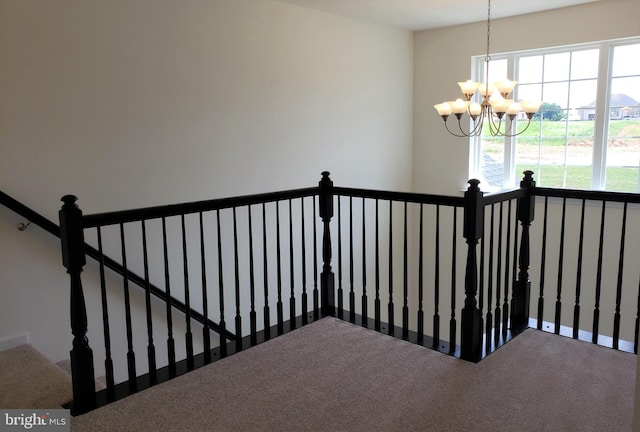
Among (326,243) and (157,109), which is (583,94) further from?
(157,109)

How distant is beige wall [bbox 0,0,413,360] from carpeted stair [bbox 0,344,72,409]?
268mm

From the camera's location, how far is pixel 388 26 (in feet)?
18.7

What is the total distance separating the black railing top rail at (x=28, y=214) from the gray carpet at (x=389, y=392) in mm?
1318

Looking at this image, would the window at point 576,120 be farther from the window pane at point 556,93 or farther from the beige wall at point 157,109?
the beige wall at point 157,109

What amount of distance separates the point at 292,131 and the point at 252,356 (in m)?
2.47

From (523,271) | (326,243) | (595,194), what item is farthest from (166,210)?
(595,194)

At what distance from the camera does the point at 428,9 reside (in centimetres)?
493

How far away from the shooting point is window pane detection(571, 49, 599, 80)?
195 inches

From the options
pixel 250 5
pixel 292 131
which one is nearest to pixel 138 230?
pixel 292 131

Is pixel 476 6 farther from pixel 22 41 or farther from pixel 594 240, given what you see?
pixel 22 41

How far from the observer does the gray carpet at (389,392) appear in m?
2.21

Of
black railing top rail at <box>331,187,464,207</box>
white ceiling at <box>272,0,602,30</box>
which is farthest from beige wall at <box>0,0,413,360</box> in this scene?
black railing top rail at <box>331,187,464,207</box>

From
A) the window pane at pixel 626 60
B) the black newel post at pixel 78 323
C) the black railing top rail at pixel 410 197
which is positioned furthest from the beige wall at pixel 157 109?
the window pane at pixel 626 60

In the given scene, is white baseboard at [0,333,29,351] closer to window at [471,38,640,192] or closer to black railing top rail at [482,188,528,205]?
black railing top rail at [482,188,528,205]
